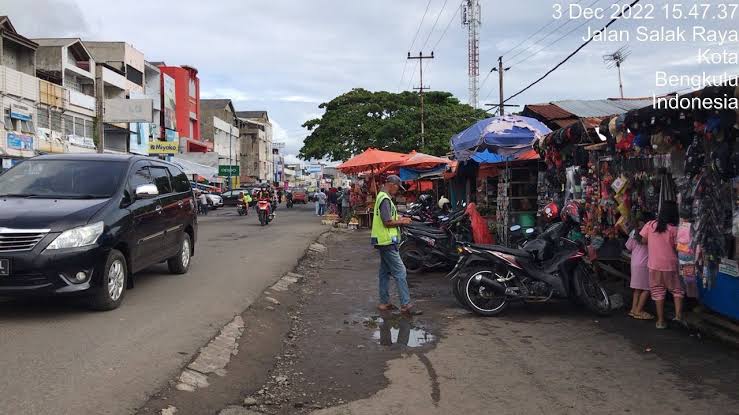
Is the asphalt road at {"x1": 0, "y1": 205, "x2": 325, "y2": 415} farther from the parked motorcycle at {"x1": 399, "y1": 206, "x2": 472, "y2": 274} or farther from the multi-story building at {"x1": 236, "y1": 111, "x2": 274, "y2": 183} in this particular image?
the multi-story building at {"x1": 236, "y1": 111, "x2": 274, "y2": 183}

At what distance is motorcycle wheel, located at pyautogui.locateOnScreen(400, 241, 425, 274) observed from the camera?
11.1m

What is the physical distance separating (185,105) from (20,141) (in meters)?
28.4

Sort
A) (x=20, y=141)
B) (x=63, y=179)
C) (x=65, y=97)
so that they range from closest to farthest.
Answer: (x=63, y=179) → (x=20, y=141) → (x=65, y=97)

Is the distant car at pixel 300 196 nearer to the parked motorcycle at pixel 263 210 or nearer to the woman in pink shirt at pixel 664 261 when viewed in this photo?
the parked motorcycle at pixel 263 210

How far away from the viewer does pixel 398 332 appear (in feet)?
22.0

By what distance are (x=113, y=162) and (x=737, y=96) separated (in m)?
6.94

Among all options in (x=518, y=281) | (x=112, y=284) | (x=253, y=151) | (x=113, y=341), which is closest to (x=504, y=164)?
(x=518, y=281)

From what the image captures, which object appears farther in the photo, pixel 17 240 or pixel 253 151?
pixel 253 151

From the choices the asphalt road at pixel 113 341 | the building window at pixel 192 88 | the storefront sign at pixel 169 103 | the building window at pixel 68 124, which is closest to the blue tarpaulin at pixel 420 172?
the asphalt road at pixel 113 341

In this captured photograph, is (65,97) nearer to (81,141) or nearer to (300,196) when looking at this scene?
(81,141)

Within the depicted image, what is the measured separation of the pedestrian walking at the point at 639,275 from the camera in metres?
6.90

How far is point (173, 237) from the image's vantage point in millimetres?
8914

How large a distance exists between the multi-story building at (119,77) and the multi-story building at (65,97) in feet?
6.83

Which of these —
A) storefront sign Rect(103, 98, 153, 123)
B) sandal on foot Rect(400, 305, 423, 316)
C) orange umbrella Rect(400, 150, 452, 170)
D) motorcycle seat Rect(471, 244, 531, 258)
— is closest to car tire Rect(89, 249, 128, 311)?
sandal on foot Rect(400, 305, 423, 316)
